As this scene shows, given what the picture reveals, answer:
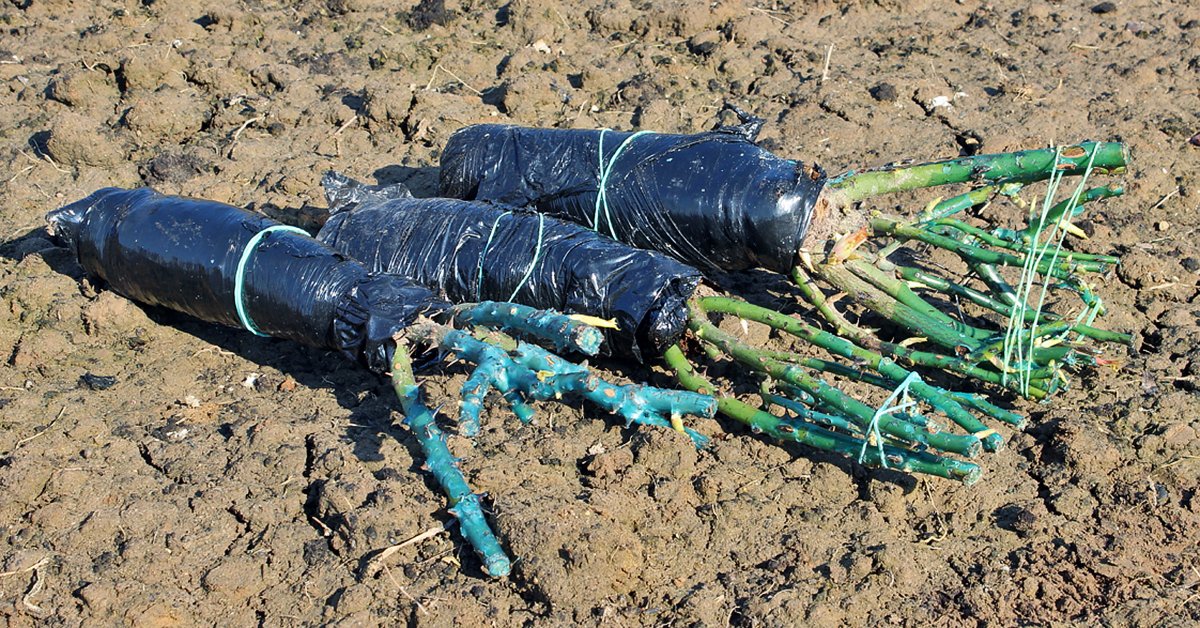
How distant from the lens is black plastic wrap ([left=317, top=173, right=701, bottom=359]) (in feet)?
14.6

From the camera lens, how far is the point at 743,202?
15.2 ft

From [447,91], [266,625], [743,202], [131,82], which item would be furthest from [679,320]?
[131,82]

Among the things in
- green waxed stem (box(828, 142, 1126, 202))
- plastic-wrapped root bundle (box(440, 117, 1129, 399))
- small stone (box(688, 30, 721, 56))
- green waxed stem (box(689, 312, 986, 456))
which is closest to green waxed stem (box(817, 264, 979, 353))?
plastic-wrapped root bundle (box(440, 117, 1129, 399))

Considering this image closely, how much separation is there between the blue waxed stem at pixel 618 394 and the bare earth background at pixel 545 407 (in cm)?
8

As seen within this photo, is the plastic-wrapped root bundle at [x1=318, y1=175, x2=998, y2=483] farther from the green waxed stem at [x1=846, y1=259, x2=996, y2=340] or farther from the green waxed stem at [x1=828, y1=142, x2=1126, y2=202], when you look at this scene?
the green waxed stem at [x1=828, y1=142, x2=1126, y2=202]

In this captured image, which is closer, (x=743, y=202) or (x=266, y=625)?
(x=266, y=625)

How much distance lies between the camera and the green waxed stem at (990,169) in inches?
177

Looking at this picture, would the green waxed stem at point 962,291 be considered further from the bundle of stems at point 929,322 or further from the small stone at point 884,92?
the small stone at point 884,92

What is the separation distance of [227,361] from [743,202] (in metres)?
2.07

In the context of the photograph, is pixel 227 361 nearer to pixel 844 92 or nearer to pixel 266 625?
pixel 266 625

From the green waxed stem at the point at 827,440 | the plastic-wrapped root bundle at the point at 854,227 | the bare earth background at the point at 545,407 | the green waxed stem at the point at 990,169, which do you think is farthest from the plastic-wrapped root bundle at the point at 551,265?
the green waxed stem at the point at 990,169

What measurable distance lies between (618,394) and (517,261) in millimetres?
879

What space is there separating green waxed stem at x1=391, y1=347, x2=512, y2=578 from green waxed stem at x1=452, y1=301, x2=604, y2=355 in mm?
285

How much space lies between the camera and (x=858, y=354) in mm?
4074
